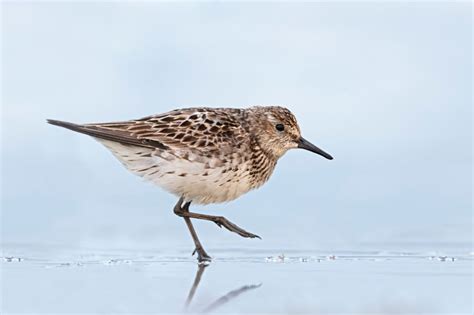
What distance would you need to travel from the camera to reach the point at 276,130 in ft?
43.2

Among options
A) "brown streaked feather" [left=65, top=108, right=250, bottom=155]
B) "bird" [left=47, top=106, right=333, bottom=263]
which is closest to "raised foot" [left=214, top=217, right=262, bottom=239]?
"bird" [left=47, top=106, right=333, bottom=263]

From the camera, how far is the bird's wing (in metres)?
12.5

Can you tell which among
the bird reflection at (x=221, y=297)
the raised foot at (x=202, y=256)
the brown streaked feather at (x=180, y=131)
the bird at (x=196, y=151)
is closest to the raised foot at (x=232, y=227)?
the bird at (x=196, y=151)

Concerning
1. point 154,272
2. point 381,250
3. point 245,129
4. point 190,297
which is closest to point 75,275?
point 154,272

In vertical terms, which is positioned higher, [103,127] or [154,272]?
[103,127]

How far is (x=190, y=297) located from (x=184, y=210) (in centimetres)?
318

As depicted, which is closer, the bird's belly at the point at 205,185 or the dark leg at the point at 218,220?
the bird's belly at the point at 205,185

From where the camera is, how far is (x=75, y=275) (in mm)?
11023

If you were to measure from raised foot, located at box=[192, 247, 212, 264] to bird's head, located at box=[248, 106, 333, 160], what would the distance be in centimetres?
135

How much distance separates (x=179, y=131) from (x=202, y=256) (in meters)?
1.31

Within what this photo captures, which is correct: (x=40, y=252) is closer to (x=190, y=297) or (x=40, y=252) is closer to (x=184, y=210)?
(x=184, y=210)

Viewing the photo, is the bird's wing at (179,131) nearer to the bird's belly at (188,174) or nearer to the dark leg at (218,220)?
the bird's belly at (188,174)

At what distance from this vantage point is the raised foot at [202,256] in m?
12.2

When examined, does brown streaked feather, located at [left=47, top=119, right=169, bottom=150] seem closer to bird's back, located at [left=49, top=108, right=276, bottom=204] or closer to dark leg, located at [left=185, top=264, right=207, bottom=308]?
bird's back, located at [left=49, top=108, right=276, bottom=204]
